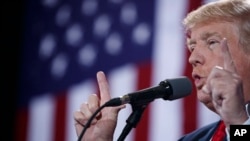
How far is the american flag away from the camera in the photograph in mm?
1843

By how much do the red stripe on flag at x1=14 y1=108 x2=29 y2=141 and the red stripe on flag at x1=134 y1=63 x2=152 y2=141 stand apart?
67cm

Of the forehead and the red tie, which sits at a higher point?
the forehead

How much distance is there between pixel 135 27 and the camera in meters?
2.04

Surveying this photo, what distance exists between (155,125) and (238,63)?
64 cm

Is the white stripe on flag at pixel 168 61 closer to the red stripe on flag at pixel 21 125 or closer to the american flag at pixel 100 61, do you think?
the american flag at pixel 100 61

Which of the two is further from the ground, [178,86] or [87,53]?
[87,53]

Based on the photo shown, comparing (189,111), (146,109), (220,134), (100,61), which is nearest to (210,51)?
(220,134)

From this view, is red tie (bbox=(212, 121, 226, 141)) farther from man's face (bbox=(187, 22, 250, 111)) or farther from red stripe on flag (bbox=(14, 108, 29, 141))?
red stripe on flag (bbox=(14, 108, 29, 141))

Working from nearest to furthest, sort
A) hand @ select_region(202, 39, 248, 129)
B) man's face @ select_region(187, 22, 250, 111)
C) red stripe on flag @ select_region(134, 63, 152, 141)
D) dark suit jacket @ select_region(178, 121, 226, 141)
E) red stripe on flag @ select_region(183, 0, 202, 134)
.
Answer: hand @ select_region(202, 39, 248, 129) → man's face @ select_region(187, 22, 250, 111) → dark suit jacket @ select_region(178, 121, 226, 141) → red stripe on flag @ select_region(183, 0, 202, 134) → red stripe on flag @ select_region(134, 63, 152, 141)

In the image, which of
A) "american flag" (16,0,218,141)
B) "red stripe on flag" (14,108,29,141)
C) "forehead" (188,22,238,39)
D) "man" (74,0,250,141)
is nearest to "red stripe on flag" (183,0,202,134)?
"american flag" (16,0,218,141)

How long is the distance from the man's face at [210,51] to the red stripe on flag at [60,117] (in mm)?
1041

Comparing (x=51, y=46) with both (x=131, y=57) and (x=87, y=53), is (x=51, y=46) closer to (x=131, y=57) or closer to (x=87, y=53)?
(x=87, y=53)

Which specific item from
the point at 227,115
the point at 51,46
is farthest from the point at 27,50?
the point at 227,115

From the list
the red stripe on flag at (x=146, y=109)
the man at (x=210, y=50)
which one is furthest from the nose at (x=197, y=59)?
the red stripe on flag at (x=146, y=109)
